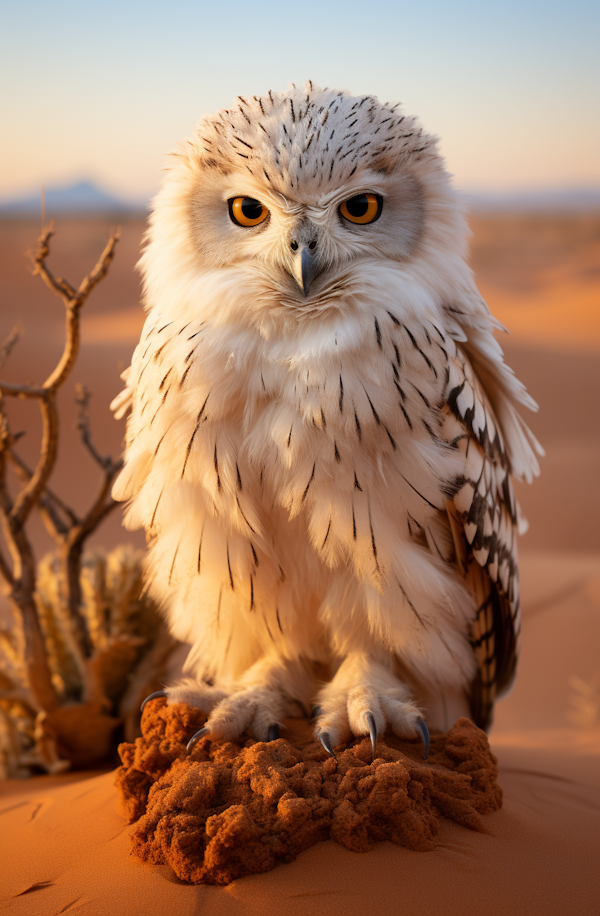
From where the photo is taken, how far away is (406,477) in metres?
1.86

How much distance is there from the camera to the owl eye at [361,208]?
6.13 ft

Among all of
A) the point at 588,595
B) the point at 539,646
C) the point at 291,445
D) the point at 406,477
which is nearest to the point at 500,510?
the point at 406,477

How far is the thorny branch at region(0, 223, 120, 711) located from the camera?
2605 millimetres

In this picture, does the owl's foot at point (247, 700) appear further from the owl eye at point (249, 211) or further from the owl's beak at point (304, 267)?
the owl eye at point (249, 211)

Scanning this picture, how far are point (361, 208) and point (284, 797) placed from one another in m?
1.63

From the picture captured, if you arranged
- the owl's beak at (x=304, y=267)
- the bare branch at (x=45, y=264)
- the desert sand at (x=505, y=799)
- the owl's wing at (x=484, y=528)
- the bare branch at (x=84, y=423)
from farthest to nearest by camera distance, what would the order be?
the bare branch at (x=84, y=423), the bare branch at (x=45, y=264), the owl's wing at (x=484, y=528), the owl's beak at (x=304, y=267), the desert sand at (x=505, y=799)

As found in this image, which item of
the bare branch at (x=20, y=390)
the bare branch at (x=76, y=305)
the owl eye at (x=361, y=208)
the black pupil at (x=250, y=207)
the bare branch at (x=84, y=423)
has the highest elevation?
the black pupil at (x=250, y=207)

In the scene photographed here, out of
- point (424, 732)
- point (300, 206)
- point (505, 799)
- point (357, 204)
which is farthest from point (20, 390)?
point (505, 799)

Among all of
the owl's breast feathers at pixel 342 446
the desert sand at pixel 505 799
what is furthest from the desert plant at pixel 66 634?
the owl's breast feathers at pixel 342 446

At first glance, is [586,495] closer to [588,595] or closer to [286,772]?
[588,595]

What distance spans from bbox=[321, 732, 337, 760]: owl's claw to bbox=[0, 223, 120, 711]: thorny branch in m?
1.68

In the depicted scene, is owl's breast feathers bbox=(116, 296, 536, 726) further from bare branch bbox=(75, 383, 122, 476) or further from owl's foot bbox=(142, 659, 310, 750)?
bare branch bbox=(75, 383, 122, 476)

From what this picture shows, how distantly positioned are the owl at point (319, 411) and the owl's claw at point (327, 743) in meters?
0.01

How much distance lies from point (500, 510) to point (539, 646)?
10.8 feet
